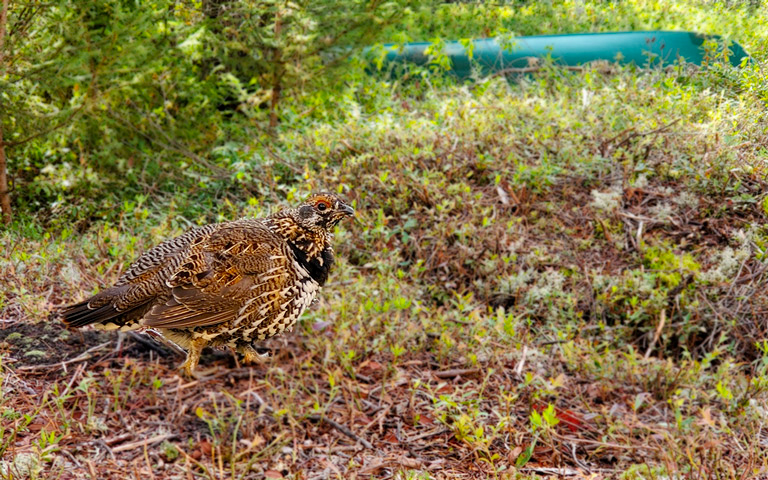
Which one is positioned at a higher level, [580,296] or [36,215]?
[36,215]

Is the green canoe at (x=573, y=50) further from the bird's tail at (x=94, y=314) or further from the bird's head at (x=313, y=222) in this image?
the bird's tail at (x=94, y=314)

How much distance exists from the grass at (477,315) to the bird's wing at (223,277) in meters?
1.32

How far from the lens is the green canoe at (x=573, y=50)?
5473mm

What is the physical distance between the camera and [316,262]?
11.2ft

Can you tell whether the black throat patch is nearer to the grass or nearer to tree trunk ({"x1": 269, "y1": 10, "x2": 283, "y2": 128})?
the grass

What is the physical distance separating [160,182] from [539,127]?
4.97m

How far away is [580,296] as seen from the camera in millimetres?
7605

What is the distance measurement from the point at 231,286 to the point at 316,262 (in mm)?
422

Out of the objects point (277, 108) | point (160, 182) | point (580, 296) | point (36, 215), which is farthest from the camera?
point (277, 108)

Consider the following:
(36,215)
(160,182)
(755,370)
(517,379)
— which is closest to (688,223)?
(755,370)

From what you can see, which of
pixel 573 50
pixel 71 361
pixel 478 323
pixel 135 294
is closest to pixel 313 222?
pixel 135 294

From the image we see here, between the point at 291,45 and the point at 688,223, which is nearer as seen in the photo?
the point at 688,223

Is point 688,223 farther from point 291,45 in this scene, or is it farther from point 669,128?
point 291,45

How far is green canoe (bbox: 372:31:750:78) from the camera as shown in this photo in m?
5.47
